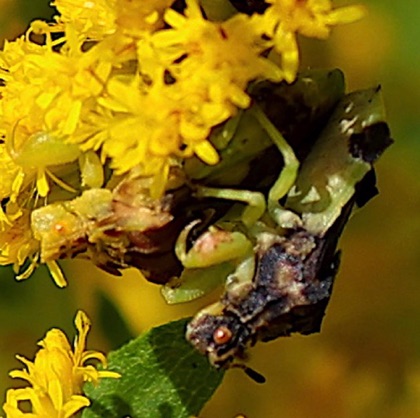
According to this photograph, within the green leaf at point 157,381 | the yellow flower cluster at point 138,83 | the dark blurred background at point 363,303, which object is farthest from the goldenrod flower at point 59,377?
the dark blurred background at point 363,303

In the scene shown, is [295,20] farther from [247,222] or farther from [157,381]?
[157,381]

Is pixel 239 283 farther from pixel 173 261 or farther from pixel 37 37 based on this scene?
pixel 37 37

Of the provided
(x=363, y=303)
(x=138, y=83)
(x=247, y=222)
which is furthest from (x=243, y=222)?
(x=363, y=303)

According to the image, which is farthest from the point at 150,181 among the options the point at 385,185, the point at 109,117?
the point at 385,185

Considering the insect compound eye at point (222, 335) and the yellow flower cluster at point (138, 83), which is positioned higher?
the yellow flower cluster at point (138, 83)

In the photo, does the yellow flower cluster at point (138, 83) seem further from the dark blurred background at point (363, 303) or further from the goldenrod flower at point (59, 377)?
the dark blurred background at point (363, 303)
